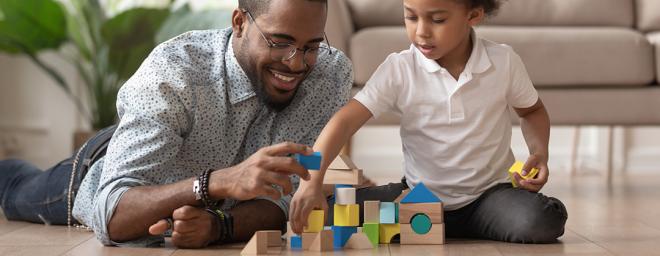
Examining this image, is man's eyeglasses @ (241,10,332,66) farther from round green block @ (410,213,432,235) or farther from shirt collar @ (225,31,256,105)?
round green block @ (410,213,432,235)

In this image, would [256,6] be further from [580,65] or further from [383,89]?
[580,65]

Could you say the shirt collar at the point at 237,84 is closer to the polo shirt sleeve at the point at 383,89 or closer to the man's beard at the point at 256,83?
the man's beard at the point at 256,83

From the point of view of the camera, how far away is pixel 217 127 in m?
1.99

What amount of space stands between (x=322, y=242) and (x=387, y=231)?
0.65ft

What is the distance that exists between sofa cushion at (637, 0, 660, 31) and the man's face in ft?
7.20

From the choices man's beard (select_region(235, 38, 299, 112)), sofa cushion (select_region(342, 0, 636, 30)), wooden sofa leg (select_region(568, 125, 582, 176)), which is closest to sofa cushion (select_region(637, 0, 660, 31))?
sofa cushion (select_region(342, 0, 636, 30))

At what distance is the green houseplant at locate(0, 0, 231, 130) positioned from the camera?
13.3 feet

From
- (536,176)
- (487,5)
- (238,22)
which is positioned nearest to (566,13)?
(487,5)

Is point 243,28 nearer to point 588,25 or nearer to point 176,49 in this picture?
point 176,49

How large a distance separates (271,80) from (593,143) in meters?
3.21

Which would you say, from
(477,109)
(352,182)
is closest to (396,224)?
(352,182)

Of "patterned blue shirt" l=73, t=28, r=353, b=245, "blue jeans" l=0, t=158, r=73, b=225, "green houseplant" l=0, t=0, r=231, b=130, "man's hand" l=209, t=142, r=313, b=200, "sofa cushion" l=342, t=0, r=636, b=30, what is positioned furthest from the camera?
"green houseplant" l=0, t=0, r=231, b=130

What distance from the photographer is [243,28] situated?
79.8 inches

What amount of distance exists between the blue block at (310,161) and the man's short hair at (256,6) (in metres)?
0.38
